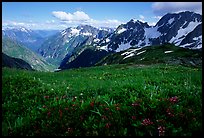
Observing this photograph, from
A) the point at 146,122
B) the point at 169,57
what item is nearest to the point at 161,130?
the point at 146,122

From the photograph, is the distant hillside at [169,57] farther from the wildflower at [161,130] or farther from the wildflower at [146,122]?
the wildflower at [161,130]

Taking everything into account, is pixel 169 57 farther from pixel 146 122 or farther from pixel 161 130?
pixel 161 130

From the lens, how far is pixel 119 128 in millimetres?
7191

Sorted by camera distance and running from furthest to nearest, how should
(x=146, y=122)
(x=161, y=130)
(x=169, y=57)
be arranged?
(x=169, y=57)
(x=146, y=122)
(x=161, y=130)

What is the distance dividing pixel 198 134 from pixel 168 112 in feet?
3.47

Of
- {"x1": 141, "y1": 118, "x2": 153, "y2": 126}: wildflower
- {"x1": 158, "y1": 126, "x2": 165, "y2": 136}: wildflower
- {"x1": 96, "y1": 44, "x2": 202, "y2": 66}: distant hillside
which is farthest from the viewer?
{"x1": 96, "y1": 44, "x2": 202, "y2": 66}: distant hillside

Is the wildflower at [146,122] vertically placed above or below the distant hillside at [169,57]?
above

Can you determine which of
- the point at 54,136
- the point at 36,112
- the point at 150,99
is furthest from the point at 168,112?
the point at 36,112

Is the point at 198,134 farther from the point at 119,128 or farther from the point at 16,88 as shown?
the point at 16,88

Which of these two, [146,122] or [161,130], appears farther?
[146,122]

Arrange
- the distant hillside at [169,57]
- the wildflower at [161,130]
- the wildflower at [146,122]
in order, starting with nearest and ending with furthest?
the wildflower at [161,130]
the wildflower at [146,122]
the distant hillside at [169,57]

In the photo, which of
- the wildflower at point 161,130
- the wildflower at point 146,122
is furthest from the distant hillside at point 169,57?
the wildflower at point 161,130

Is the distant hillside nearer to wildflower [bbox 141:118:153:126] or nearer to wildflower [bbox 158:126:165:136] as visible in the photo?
wildflower [bbox 141:118:153:126]

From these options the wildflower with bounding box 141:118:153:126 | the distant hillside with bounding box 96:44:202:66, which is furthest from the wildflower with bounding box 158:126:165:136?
the distant hillside with bounding box 96:44:202:66
